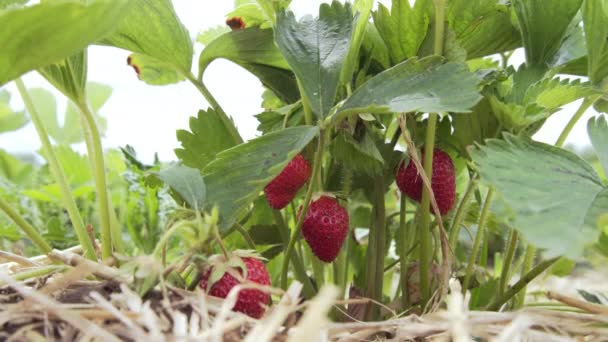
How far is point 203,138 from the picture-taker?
0.57 m

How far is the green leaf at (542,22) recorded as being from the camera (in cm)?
48

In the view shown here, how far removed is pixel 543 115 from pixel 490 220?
0.75 feet

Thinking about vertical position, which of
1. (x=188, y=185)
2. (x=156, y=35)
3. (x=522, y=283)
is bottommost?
(x=522, y=283)

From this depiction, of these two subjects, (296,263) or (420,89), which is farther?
(296,263)

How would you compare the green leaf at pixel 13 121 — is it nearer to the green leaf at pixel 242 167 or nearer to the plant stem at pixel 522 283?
the green leaf at pixel 242 167

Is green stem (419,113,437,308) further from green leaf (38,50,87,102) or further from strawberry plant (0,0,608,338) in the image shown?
green leaf (38,50,87,102)

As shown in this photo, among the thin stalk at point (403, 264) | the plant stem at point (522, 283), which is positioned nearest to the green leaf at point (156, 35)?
the thin stalk at point (403, 264)

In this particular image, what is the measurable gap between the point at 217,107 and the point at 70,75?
0.12m

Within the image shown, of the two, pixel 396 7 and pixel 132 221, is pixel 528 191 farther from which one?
pixel 132 221

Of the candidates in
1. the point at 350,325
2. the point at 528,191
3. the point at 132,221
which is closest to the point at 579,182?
the point at 528,191

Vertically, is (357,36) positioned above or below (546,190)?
above

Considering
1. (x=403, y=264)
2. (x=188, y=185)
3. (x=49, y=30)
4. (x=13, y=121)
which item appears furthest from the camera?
(x=13, y=121)

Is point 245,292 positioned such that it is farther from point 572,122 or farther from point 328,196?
point 572,122

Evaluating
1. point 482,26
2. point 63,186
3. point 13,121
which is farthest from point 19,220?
point 13,121
